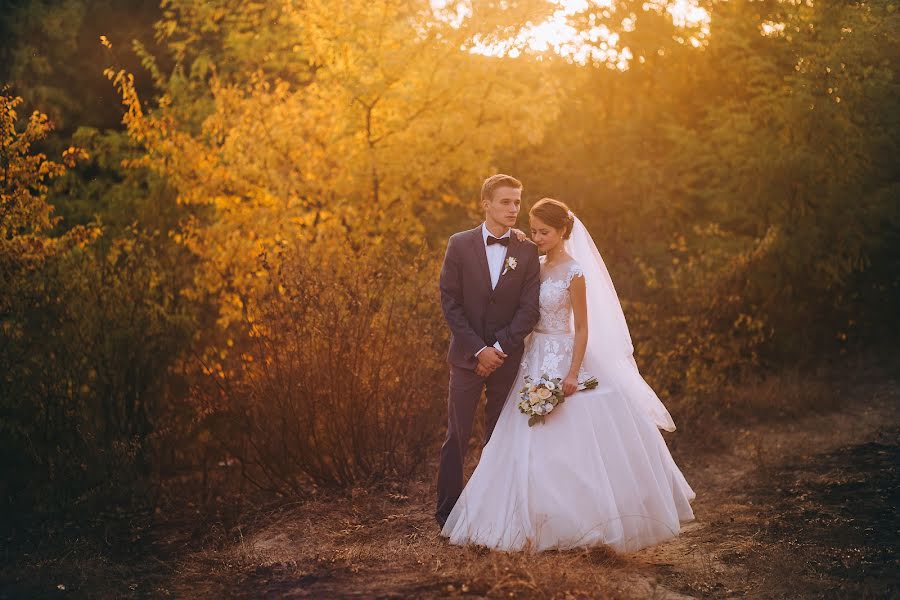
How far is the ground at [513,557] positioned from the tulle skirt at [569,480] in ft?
0.47

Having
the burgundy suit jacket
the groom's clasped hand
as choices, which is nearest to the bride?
the burgundy suit jacket

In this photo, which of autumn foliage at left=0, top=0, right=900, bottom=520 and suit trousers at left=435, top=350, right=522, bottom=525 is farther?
autumn foliage at left=0, top=0, right=900, bottom=520

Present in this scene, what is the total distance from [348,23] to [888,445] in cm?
828

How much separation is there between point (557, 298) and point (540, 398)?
65cm

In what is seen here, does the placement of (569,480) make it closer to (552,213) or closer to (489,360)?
(489,360)

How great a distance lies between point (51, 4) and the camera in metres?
17.0

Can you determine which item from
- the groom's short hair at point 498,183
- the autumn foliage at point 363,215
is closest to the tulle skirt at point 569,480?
the groom's short hair at point 498,183

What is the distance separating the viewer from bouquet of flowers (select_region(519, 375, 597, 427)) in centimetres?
539

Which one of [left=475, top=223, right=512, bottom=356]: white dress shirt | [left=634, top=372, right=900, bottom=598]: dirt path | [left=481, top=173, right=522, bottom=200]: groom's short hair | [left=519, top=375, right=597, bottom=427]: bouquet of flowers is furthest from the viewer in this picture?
[left=475, top=223, right=512, bottom=356]: white dress shirt

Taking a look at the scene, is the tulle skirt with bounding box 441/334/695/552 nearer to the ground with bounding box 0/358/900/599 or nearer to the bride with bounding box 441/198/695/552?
the bride with bounding box 441/198/695/552

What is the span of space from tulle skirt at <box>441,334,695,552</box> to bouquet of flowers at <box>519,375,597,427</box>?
9 centimetres

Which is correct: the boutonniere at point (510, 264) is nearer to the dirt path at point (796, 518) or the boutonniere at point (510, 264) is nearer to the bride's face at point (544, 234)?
the bride's face at point (544, 234)

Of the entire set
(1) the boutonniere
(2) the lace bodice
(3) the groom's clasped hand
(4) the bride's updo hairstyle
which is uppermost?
(4) the bride's updo hairstyle

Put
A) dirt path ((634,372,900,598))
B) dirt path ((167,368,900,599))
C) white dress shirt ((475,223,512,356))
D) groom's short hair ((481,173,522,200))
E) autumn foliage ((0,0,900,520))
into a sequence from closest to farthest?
dirt path ((167,368,900,599))
dirt path ((634,372,900,598))
groom's short hair ((481,173,522,200))
white dress shirt ((475,223,512,356))
autumn foliage ((0,0,900,520))
